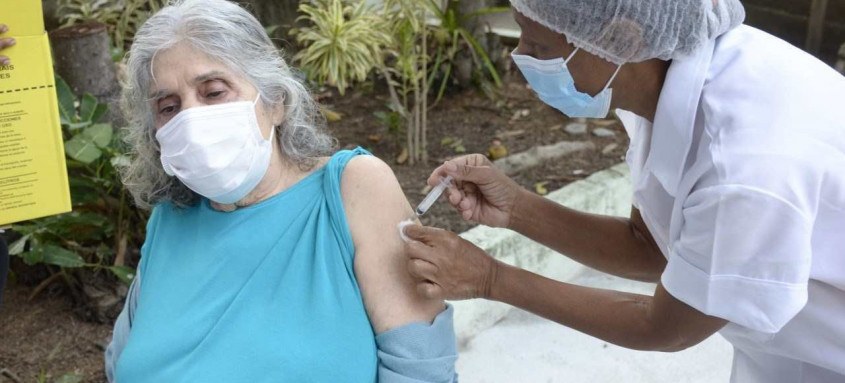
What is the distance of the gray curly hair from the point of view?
81.5 inches

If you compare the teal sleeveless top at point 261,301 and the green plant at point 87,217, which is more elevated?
the teal sleeveless top at point 261,301

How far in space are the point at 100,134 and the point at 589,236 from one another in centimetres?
194

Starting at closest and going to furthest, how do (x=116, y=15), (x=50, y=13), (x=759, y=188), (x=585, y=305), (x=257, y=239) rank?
(x=759, y=188) → (x=585, y=305) → (x=257, y=239) → (x=116, y=15) → (x=50, y=13)

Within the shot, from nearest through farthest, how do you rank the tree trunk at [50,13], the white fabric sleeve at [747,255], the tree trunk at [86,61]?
the white fabric sleeve at [747,255]
the tree trunk at [86,61]
the tree trunk at [50,13]

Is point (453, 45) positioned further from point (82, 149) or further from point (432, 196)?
point (432, 196)

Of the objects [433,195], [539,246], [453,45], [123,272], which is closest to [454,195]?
[433,195]

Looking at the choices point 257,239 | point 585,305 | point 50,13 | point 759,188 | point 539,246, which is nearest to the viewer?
point 759,188

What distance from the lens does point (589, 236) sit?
2.25 m

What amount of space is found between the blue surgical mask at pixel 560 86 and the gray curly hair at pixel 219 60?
1.88ft

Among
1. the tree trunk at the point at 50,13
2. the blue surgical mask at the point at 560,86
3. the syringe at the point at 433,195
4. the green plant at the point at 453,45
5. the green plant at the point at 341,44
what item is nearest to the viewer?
the blue surgical mask at the point at 560,86

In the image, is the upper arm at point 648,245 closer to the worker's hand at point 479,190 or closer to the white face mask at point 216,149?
the worker's hand at point 479,190

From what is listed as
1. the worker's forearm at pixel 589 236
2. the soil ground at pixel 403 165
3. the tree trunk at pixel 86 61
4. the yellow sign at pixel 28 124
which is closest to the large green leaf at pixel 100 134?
the tree trunk at pixel 86 61

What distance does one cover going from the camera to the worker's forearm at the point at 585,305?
184 centimetres

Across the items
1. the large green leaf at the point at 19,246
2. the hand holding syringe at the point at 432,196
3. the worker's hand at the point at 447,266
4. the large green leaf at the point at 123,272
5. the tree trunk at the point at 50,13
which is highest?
the hand holding syringe at the point at 432,196
